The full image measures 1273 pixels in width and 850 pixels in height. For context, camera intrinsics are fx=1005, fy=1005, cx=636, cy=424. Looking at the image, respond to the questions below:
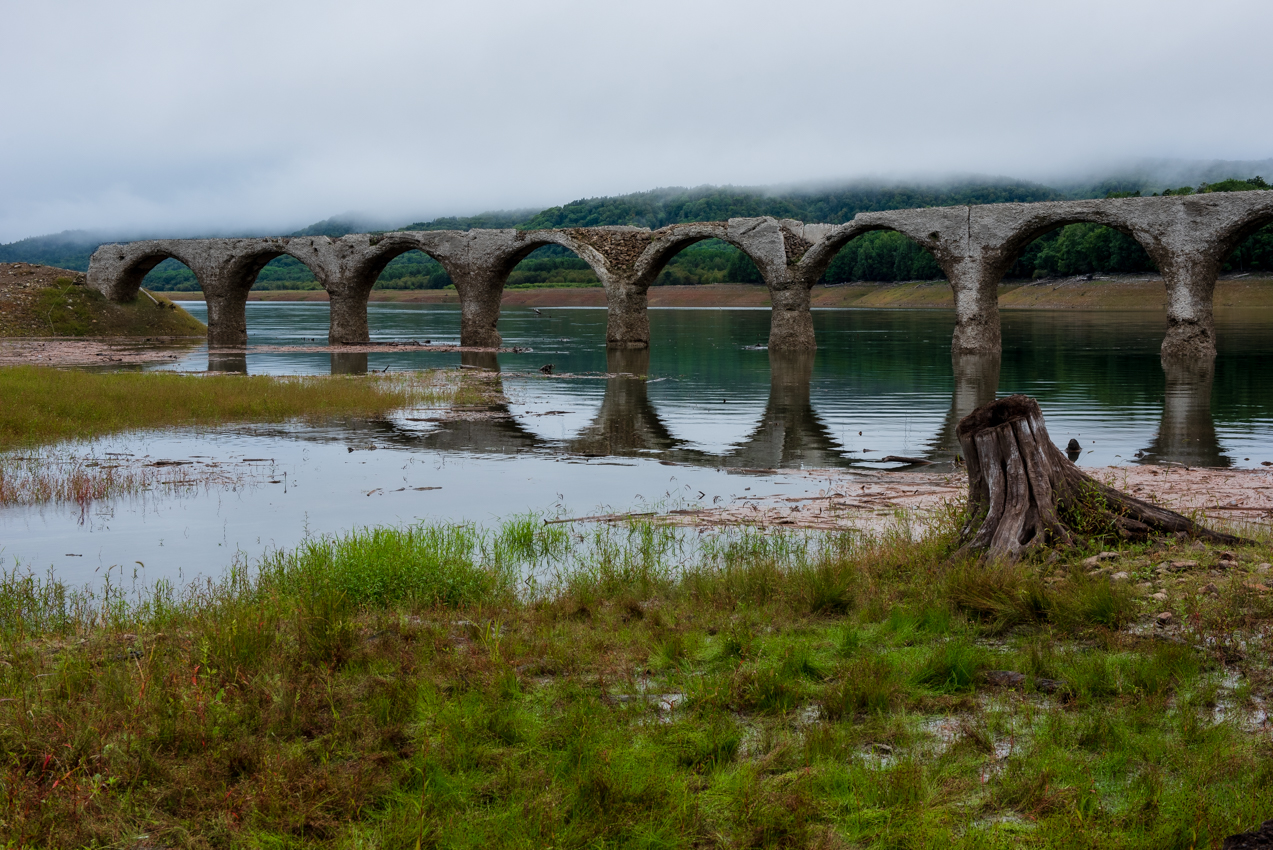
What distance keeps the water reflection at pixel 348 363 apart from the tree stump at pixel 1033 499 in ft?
68.6

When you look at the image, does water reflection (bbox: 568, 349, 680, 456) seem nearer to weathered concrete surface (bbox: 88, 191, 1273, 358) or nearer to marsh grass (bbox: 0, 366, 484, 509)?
marsh grass (bbox: 0, 366, 484, 509)

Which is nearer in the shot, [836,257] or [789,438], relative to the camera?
[789,438]

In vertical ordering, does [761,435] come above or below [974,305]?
below

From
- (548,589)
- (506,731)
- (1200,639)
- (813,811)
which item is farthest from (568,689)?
(1200,639)

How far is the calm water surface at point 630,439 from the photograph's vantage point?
Answer: 31.8ft

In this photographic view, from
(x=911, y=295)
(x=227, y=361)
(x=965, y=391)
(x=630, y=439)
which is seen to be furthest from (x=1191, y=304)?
(x=911, y=295)

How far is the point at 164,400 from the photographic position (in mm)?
17578

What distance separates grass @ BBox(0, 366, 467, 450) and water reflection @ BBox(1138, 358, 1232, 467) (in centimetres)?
1291

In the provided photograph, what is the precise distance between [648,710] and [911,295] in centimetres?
8269

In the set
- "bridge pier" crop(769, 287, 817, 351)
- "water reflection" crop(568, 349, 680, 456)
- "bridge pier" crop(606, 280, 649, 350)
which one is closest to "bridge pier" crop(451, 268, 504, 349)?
"bridge pier" crop(606, 280, 649, 350)

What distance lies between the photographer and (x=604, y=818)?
11.9 feet

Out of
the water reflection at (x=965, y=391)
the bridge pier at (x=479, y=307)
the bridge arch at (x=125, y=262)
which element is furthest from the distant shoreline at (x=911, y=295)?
the bridge arch at (x=125, y=262)

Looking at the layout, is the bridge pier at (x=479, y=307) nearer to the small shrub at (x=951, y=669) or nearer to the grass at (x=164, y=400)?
the grass at (x=164, y=400)

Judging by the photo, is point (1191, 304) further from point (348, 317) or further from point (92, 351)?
point (92, 351)
